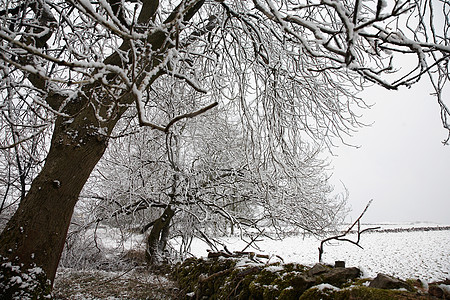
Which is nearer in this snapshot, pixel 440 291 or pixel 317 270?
pixel 440 291

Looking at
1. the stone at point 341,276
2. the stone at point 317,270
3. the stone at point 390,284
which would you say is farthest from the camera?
the stone at point 317,270

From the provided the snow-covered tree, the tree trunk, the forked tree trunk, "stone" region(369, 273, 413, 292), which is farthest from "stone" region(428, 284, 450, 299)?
the tree trunk

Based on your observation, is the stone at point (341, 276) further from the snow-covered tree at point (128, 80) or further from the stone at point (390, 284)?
the snow-covered tree at point (128, 80)

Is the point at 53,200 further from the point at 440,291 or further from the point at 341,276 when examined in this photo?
the point at 440,291

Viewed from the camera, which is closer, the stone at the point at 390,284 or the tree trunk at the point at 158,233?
the stone at the point at 390,284

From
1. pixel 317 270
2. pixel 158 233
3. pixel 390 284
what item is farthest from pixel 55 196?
pixel 158 233

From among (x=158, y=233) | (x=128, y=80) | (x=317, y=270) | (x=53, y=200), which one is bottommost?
(x=158, y=233)

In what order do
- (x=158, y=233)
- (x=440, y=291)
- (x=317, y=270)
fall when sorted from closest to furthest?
(x=440, y=291) → (x=317, y=270) → (x=158, y=233)

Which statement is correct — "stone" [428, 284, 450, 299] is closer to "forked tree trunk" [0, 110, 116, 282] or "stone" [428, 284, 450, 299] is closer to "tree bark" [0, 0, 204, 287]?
"tree bark" [0, 0, 204, 287]

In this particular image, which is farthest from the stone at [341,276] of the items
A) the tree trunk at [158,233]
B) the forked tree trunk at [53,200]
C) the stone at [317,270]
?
the tree trunk at [158,233]

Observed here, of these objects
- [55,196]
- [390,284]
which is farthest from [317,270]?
[55,196]

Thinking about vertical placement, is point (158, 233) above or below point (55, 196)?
below

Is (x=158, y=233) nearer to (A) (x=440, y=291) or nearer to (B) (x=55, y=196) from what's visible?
(B) (x=55, y=196)

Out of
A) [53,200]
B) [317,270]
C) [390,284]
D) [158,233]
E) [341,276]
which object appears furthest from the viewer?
[158,233]
